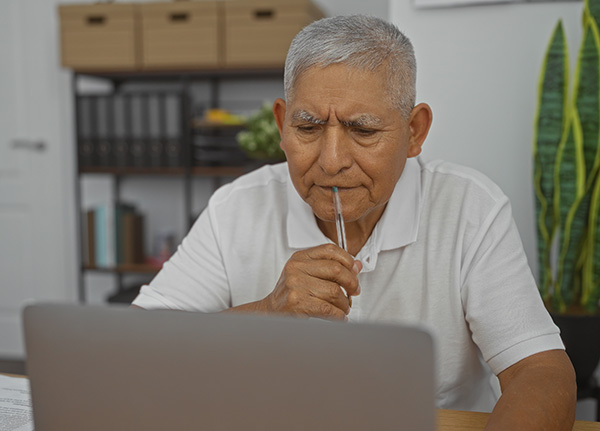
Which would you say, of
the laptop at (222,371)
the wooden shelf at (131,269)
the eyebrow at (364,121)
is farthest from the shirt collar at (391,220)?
the wooden shelf at (131,269)

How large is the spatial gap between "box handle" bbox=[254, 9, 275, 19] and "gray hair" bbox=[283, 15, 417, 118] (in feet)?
6.46

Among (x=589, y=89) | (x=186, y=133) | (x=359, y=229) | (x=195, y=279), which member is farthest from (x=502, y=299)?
(x=186, y=133)

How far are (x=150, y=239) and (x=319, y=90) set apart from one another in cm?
274

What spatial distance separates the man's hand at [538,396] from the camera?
804 millimetres

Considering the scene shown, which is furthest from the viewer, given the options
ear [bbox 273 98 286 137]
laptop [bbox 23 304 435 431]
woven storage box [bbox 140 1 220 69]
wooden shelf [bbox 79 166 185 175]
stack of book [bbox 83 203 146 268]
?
stack of book [bbox 83 203 146 268]

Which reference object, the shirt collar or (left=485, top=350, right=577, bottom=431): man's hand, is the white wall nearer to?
the shirt collar

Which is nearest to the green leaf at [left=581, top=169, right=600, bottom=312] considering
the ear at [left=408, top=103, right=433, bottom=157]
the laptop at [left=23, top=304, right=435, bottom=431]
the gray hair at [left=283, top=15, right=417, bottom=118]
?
the ear at [left=408, top=103, right=433, bottom=157]

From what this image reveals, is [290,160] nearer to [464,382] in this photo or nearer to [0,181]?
[464,382]

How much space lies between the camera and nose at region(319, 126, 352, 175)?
1.00 m

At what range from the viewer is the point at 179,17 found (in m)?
3.02

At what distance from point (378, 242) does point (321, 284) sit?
293 mm

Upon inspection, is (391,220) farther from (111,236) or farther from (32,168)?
(32,168)

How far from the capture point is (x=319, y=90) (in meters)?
0.98

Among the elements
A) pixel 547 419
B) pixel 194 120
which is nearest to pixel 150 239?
pixel 194 120
